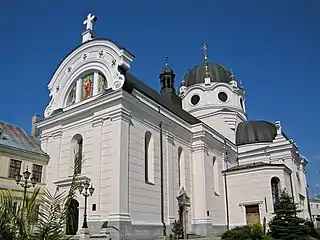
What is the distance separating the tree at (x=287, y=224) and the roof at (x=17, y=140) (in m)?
17.0

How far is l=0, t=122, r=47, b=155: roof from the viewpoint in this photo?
70.9 ft

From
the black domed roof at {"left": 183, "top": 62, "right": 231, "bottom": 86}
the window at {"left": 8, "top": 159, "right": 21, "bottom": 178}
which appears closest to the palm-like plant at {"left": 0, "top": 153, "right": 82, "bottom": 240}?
the window at {"left": 8, "top": 159, "right": 21, "bottom": 178}

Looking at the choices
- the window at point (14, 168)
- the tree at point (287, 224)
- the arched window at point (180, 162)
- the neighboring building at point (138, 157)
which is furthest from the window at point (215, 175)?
the window at point (14, 168)

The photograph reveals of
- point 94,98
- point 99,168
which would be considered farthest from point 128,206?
point 94,98

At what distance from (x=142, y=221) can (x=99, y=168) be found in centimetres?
416

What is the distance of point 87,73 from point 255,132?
21634mm

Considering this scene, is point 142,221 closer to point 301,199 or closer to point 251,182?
point 251,182

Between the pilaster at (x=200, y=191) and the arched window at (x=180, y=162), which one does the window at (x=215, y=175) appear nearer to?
the pilaster at (x=200, y=191)

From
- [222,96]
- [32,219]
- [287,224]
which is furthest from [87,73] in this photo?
[222,96]

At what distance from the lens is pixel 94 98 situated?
21.8 metres

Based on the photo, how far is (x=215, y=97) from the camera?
131ft

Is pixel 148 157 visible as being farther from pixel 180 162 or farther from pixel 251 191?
pixel 251 191

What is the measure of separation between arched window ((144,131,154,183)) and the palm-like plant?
57.6 feet

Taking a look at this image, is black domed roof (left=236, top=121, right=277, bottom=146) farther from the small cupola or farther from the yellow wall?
the yellow wall
